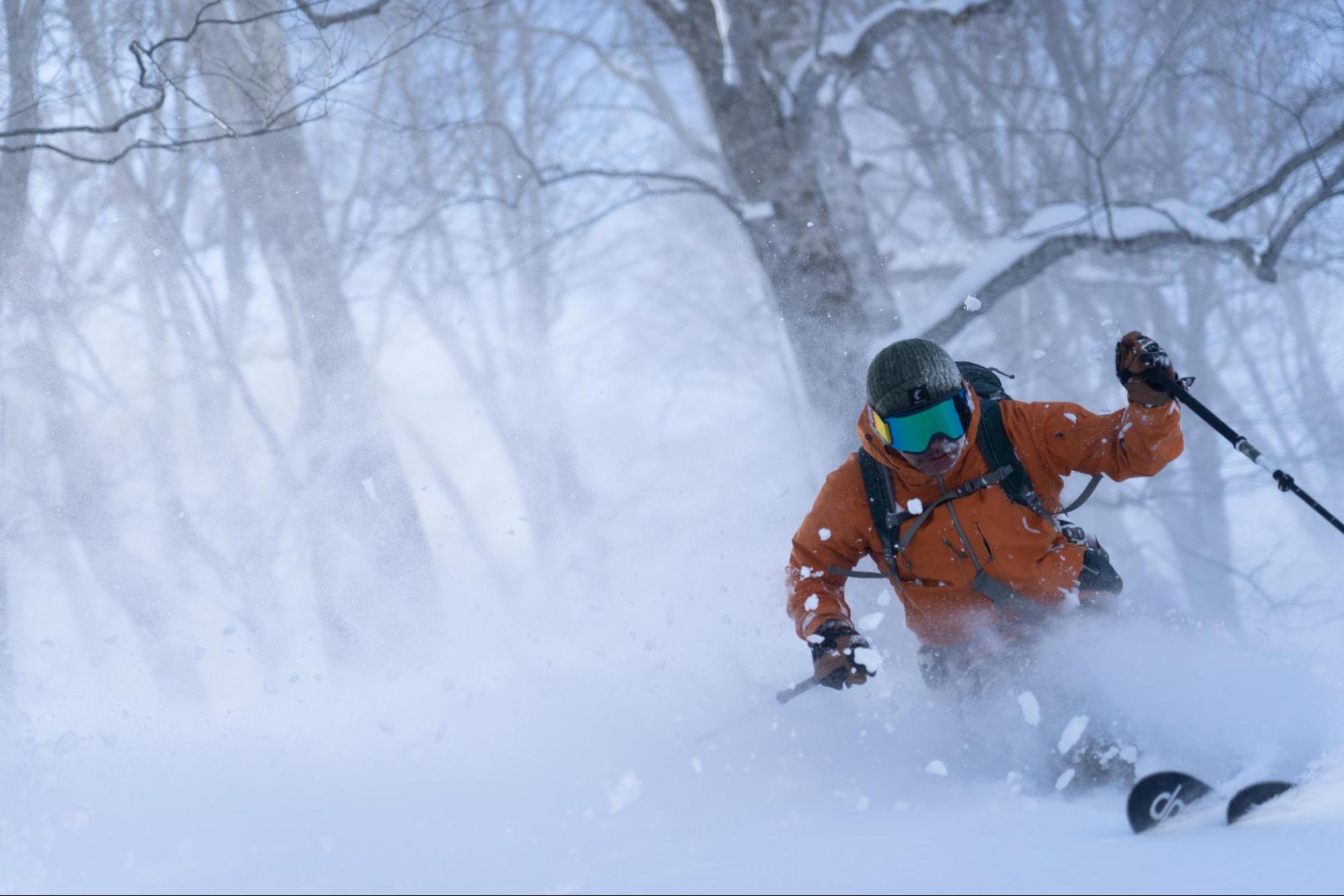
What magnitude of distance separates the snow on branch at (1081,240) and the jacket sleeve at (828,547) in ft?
9.44

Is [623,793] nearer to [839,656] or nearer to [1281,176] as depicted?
[839,656]

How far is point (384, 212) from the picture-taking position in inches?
470

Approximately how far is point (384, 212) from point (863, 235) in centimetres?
638

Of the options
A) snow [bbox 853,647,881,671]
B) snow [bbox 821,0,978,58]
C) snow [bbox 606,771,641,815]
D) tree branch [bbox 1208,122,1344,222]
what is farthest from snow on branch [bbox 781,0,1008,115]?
snow [bbox 606,771,641,815]

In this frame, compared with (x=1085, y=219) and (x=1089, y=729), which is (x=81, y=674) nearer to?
(x=1089, y=729)

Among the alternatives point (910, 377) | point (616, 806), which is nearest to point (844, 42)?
point (910, 377)

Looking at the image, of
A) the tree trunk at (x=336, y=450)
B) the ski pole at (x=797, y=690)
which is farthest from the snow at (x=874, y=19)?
the ski pole at (x=797, y=690)

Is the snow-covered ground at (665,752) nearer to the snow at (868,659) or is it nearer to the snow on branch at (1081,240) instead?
the snow at (868,659)

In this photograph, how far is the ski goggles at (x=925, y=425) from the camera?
12.7 feet

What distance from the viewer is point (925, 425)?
387 cm

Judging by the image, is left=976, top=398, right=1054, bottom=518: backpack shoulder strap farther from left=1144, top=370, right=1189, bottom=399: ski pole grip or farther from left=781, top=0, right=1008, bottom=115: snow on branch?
left=781, top=0, right=1008, bottom=115: snow on branch

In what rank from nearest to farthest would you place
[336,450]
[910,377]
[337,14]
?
1. [910,377]
2. [337,14]
3. [336,450]

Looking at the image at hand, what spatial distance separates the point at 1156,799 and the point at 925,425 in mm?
1353

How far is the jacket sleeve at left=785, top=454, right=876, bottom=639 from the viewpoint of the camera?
424 cm
